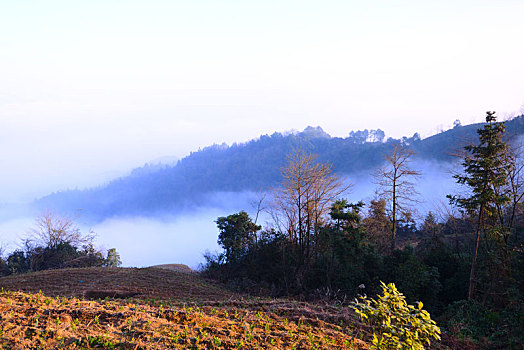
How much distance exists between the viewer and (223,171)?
382 feet

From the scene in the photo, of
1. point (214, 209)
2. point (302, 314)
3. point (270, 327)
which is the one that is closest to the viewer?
point (270, 327)

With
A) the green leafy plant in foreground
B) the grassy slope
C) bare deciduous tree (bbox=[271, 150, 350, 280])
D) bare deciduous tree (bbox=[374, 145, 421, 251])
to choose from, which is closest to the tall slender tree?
bare deciduous tree (bbox=[271, 150, 350, 280])

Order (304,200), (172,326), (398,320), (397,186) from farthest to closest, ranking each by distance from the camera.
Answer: (397,186), (304,200), (172,326), (398,320)

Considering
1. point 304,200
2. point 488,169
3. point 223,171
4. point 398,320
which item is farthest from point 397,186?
point 223,171

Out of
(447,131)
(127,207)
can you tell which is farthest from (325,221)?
(127,207)

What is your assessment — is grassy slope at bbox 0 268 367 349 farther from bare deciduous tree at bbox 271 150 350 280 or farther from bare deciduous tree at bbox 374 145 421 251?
bare deciduous tree at bbox 374 145 421 251

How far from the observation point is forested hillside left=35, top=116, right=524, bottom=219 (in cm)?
9292

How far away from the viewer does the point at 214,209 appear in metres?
→ 107

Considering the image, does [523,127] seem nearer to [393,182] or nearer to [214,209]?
[393,182]

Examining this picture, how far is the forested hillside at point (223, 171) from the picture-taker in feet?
305

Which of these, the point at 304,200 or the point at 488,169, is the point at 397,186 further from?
the point at 488,169

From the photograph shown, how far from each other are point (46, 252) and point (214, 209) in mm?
81658

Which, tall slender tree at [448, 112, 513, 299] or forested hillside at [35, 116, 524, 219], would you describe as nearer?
tall slender tree at [448, 112, 513, 299]

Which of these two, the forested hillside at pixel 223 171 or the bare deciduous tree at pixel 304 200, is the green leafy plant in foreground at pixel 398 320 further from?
the forested hillside at pixel 223 171
